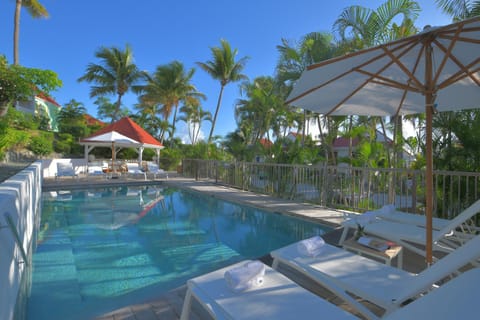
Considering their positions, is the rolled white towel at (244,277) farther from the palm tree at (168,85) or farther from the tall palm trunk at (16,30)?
the palm tree at (168,85)

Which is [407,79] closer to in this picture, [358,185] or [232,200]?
[358,185]

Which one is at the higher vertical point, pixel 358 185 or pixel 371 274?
pixel 358 185

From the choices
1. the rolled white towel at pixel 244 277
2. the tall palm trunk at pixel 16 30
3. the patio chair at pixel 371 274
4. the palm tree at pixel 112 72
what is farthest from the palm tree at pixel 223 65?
the rolled white towel at pixel 244 277

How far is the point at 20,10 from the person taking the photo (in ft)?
56.8

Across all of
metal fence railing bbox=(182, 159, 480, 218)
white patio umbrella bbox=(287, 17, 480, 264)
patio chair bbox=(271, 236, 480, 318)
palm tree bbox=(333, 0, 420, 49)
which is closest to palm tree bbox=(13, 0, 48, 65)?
metal fence railing bbox=(182, 159, 480, 218)

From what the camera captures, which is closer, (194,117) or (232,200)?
(232,200)

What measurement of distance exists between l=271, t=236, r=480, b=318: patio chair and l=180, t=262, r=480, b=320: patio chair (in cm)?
18

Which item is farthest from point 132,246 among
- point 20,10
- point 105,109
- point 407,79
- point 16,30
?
point 105,109

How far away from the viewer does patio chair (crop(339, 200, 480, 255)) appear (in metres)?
2.86

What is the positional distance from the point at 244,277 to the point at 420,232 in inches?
96.5

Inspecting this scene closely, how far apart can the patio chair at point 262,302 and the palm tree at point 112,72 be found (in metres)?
24.0

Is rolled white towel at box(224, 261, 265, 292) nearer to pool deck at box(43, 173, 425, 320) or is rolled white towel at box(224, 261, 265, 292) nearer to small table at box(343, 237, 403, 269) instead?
Result: pool deck at box(43, 173, 425, 320)

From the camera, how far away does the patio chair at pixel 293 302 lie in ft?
3.67

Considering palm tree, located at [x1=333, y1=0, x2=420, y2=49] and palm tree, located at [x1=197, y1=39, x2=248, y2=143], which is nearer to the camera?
palm tree, located at [x1=333, y1=0, x2=420, y2=49]
